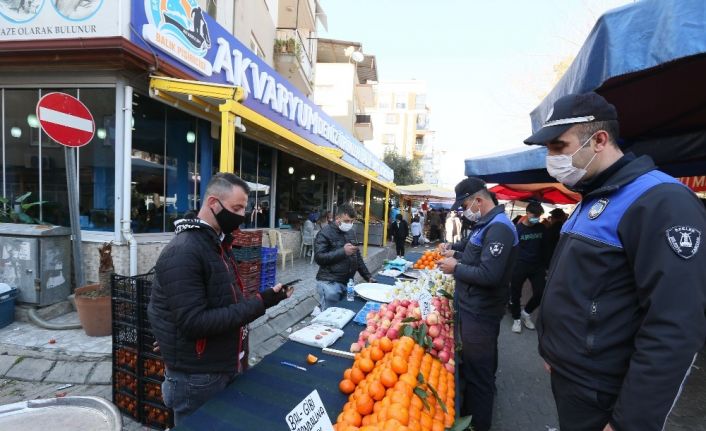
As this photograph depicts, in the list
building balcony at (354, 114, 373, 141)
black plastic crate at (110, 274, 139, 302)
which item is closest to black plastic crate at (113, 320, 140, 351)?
black plastic crate at (110, 274, 139, 302)

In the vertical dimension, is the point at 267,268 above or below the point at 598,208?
below

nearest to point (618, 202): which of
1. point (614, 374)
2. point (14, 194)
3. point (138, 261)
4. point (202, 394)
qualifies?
point (614, 374)

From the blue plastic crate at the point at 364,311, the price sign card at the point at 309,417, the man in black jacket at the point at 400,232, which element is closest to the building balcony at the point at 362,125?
the man in black jacket at the point at 400,232

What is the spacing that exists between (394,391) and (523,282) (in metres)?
5.33

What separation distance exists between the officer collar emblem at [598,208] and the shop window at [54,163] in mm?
6318

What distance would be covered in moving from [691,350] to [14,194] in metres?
8.56

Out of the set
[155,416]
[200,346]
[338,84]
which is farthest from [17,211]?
[338,84]

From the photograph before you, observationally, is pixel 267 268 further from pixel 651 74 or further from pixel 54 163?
pixel 651 74

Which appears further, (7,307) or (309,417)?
(7,307)

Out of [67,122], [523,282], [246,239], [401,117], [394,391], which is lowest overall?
[523,282]

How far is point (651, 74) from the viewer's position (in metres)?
2.25

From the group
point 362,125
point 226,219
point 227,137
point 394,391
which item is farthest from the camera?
point 362,125

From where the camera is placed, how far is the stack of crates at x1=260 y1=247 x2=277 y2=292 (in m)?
6.34

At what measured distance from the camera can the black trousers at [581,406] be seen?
1.44 meters
